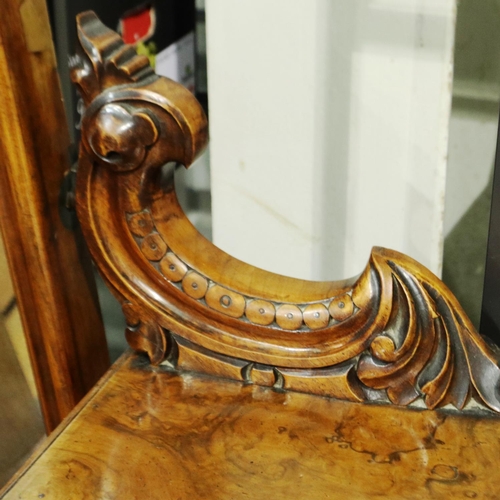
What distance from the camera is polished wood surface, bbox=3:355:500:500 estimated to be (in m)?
0.45

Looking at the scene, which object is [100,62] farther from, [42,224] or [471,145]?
[471,145]

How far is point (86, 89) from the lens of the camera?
0.52 meters

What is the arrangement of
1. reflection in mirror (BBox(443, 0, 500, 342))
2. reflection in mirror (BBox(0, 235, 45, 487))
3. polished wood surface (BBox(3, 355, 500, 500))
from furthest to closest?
reflection in mirror (BBox(443, 0, 500, 342)) < reflection in mirror (BBox(0, 235, 45, 487)) < polished wood surface (BBox(3, 355, 500, 500))

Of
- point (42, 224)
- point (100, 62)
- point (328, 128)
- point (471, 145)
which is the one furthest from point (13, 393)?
point (471, 145)

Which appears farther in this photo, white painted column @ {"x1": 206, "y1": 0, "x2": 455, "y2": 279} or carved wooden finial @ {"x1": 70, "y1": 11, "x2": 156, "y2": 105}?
white painted column @ {"x1": 206, "y1": 0, "x2": 455, "y2": 279}

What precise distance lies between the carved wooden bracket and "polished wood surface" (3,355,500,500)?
22mm

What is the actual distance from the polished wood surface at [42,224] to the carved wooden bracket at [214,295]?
0.04m

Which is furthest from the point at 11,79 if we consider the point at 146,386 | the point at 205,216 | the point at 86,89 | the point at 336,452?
the point at 205,216

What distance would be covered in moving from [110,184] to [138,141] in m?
0.05

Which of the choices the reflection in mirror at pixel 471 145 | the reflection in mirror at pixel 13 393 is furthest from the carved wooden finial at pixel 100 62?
the reflection in mirror at pixel 471 145

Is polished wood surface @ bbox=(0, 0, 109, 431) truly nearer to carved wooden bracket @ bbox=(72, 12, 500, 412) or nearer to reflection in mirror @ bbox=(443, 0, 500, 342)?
carved wooden bracket @ bbox=(72, 12, 500, 412)

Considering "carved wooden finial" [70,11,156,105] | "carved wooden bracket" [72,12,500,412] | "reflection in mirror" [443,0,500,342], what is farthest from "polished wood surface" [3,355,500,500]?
"reflection in mirror" [443,0,500,342]

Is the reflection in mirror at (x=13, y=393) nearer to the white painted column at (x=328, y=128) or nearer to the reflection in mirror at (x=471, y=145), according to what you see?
the white painted column at (x=328, y=128)

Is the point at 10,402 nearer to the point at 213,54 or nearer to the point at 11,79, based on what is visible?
the point at 11,79
